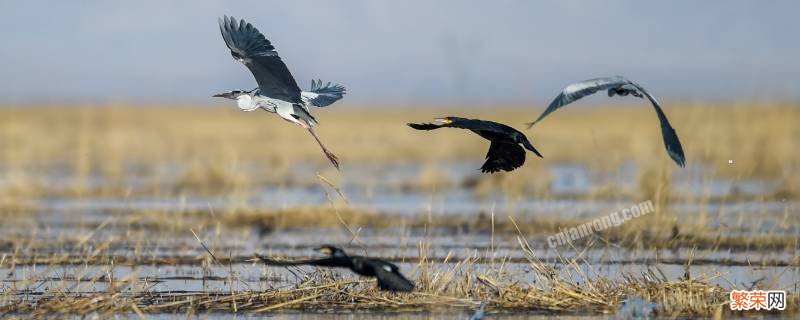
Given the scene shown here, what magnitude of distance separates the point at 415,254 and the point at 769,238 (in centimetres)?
312

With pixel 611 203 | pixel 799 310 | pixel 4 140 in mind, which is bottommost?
pixel 799 310

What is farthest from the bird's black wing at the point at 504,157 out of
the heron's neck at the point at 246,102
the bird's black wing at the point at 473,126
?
the heron's neck at the point at 246,102

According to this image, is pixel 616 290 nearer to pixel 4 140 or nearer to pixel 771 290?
pixel 771 290

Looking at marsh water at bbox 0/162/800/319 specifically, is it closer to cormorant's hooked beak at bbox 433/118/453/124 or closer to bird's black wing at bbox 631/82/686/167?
cormorant's hooked beak at bbox 433/118/453/124

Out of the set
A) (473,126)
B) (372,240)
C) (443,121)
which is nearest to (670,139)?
(473,126)

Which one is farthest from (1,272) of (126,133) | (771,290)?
(126,133)

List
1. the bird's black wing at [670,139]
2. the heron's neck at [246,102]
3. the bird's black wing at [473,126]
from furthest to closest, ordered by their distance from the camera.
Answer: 1. the heron's neck at [246,102]
2. the bird's black wing at [473,126]
3. the bird's black wing at [670,139]

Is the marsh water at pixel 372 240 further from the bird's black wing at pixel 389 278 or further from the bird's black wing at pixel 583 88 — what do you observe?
the bird's black wing at pixel 583 88

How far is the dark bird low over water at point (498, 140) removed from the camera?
7.75m

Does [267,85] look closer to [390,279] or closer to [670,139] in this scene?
[390,279]

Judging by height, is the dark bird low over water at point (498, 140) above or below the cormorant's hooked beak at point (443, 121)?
below

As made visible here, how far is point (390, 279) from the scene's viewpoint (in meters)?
7.14

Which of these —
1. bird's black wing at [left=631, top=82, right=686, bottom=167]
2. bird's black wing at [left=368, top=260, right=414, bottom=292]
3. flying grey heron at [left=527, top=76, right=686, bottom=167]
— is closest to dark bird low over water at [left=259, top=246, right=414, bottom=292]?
bird's black wing at [left=368, top=260, right=414, bottom=292]

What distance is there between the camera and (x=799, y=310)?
750 centimetres
